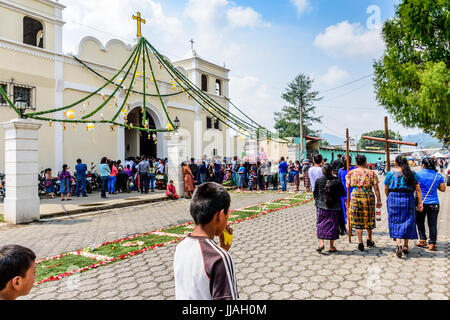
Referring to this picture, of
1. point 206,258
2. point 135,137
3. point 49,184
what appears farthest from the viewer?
point 135,137

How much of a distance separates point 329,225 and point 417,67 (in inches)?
486

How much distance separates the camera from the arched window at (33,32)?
14.4 metres

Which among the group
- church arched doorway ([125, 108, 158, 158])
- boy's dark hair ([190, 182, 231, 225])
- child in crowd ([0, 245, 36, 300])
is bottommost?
child in crowd ([0, 245, 36, 300])

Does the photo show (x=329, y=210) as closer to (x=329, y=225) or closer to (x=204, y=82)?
(x=329, y=225)

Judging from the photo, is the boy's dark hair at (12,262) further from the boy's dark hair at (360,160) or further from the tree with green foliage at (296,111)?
the tree with green foliage at (296,111)

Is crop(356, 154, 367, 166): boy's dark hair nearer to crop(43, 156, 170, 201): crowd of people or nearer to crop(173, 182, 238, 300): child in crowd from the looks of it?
crop(173, 182, 238, 300): child in crowd

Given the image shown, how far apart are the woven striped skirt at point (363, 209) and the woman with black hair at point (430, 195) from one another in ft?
2.88

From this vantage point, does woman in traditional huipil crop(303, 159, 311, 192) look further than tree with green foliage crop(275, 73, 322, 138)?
No

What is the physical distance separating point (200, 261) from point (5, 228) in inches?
336

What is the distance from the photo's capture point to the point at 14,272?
5.65ft

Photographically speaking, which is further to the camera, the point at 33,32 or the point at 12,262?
the point at 33,32

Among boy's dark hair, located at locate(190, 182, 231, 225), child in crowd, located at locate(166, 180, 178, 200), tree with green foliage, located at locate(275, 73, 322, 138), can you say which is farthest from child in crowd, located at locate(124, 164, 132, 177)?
tree with green foliage, located at locate(275, 73, 322, 138)

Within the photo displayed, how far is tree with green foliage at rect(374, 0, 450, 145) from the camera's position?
508 inches

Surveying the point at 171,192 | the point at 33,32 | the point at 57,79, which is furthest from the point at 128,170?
the point at 33,32
